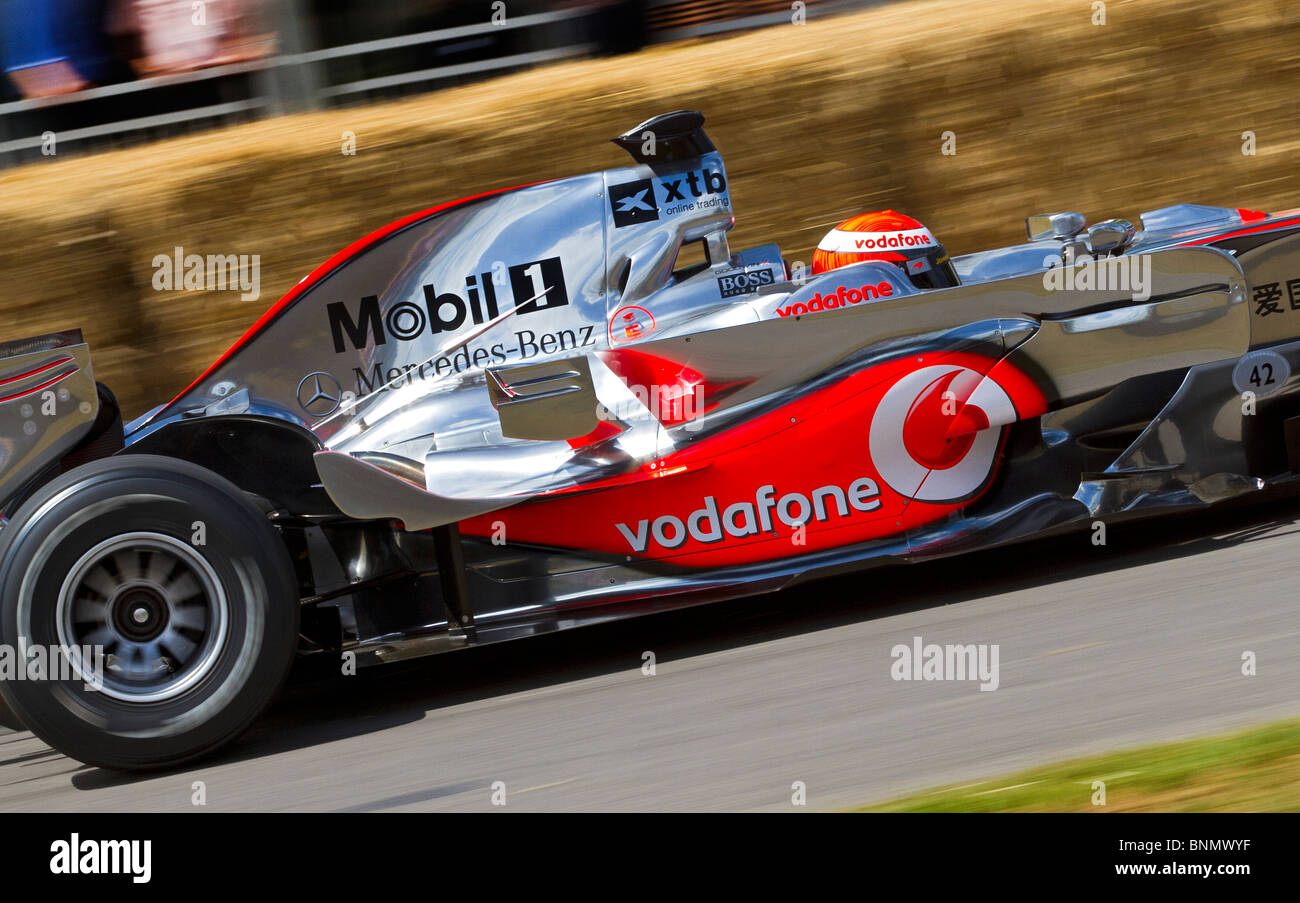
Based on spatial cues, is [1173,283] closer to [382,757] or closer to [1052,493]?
[1052,493]

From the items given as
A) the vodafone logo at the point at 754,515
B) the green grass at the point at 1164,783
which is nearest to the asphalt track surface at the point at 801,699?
the green grass at the point at 1164,783

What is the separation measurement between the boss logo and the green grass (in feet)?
6.87

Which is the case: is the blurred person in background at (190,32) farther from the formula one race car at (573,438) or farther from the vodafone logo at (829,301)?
the vodafone logo at (829,301)

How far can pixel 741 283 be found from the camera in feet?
15.1

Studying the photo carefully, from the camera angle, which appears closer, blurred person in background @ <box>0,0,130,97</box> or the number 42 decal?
the number 42 decal

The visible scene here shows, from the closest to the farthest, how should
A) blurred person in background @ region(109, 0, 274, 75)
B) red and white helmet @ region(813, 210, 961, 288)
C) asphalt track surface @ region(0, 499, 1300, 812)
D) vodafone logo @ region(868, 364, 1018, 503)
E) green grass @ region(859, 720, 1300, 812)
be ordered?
1. green grass @ region(859, 720, 1300, 812)
2. asphalt track surface @ region(0, 499, 1300, 812)
3. vodafone logo @ region(868, 364, 1018, 503)
4. red and white helmet @ region(813, 210, 961, 288)
5. blurred person in background @ region(109, 0, 274, 75)

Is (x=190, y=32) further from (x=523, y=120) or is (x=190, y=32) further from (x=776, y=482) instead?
(x=776, y=482)

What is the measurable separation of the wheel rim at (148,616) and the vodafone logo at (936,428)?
1.99 m

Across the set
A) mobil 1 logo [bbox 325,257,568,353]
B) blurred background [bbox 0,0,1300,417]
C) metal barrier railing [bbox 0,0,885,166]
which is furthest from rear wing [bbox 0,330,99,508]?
metal barrier railing [bbox 0,0,885,166]

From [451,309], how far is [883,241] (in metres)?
1.51

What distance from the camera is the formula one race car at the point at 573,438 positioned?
3652 mm

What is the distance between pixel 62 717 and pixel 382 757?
84 centimetres

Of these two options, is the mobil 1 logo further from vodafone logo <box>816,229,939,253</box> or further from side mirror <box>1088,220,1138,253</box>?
side mirror <box>1088,220,1138,253</box>

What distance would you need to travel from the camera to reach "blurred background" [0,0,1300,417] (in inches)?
267
